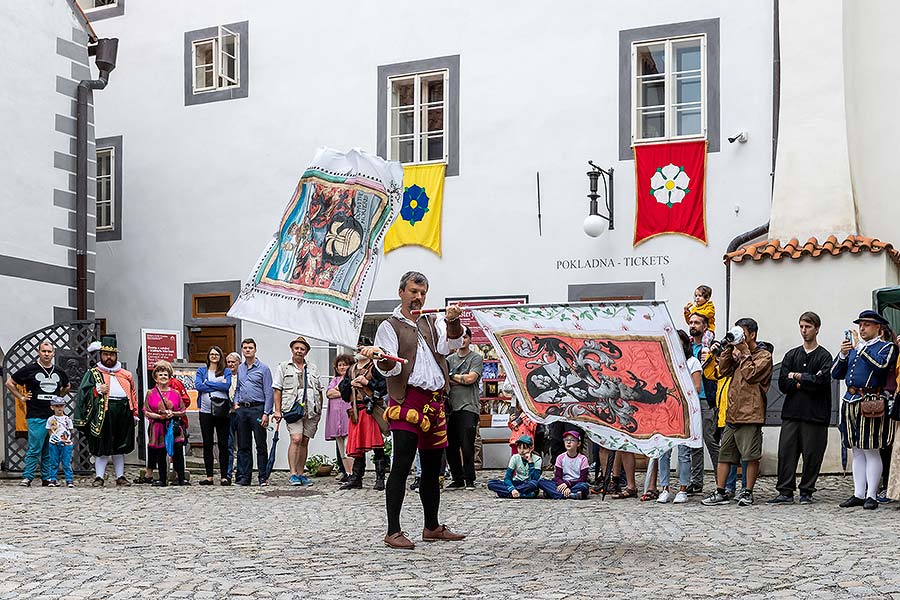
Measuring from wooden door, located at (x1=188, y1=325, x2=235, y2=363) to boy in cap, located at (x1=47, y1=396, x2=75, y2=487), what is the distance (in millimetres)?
4865

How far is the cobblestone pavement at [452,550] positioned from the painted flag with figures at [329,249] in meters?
1.55

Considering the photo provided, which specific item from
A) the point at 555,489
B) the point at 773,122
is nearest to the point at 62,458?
the point at 555,489

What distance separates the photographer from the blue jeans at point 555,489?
1335 cm

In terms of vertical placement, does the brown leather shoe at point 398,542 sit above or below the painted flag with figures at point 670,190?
below

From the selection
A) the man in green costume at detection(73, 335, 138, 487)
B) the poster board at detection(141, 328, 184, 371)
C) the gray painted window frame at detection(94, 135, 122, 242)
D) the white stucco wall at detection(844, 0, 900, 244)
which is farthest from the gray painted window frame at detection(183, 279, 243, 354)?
the white stucco wall at detection(844, 0, 900, 244)

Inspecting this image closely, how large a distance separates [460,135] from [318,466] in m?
5.18

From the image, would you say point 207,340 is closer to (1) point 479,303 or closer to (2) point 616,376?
(1) point 479,303

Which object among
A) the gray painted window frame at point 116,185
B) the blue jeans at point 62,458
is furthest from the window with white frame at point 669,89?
the gray painted window frame at point 116,185

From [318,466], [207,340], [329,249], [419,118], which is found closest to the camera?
[329,249]

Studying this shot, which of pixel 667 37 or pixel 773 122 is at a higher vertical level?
pixel 667 37

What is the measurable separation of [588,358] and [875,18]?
995 cm

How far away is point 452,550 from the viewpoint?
850 cm

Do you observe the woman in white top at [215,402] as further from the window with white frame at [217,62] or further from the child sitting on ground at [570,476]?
the window with white frame at [217,62]

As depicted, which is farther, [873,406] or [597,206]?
[597,206]
